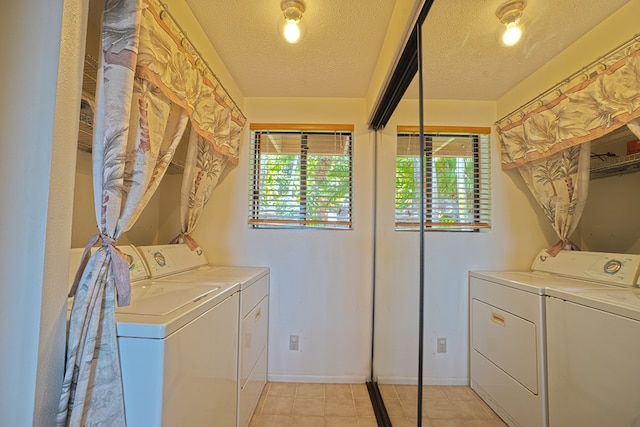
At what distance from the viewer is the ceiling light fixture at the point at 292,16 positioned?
1417 mm

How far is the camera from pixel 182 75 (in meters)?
1.29

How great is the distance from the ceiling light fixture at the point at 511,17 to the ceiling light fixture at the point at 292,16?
951mm

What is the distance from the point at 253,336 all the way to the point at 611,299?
168 centimetres

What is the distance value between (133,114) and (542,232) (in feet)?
4.67

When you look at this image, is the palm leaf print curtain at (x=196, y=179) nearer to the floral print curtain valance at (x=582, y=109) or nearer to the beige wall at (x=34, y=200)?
the beige wall at (x=34, y=200)

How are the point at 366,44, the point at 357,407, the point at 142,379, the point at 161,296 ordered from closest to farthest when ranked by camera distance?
the point at 142,379 → the point at 161,296 → the point at 366,44 → the point at 357,407

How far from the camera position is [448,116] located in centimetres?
136

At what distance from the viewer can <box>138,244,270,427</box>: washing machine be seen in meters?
1.51

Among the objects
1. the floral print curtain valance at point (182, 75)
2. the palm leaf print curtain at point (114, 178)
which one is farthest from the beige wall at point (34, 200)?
the floral print curtain valance at point (182, 75)

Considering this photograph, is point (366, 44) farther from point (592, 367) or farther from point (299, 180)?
point (592, 367)

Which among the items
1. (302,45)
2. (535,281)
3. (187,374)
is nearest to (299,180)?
(302,45)

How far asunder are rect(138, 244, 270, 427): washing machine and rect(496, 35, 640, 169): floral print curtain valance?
4.51 ft

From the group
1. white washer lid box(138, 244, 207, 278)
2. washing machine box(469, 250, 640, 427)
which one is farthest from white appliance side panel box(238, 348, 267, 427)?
washing machine box(469, 250, 640, 427)

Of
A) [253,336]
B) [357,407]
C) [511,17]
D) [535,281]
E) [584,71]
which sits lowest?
[357,407]
